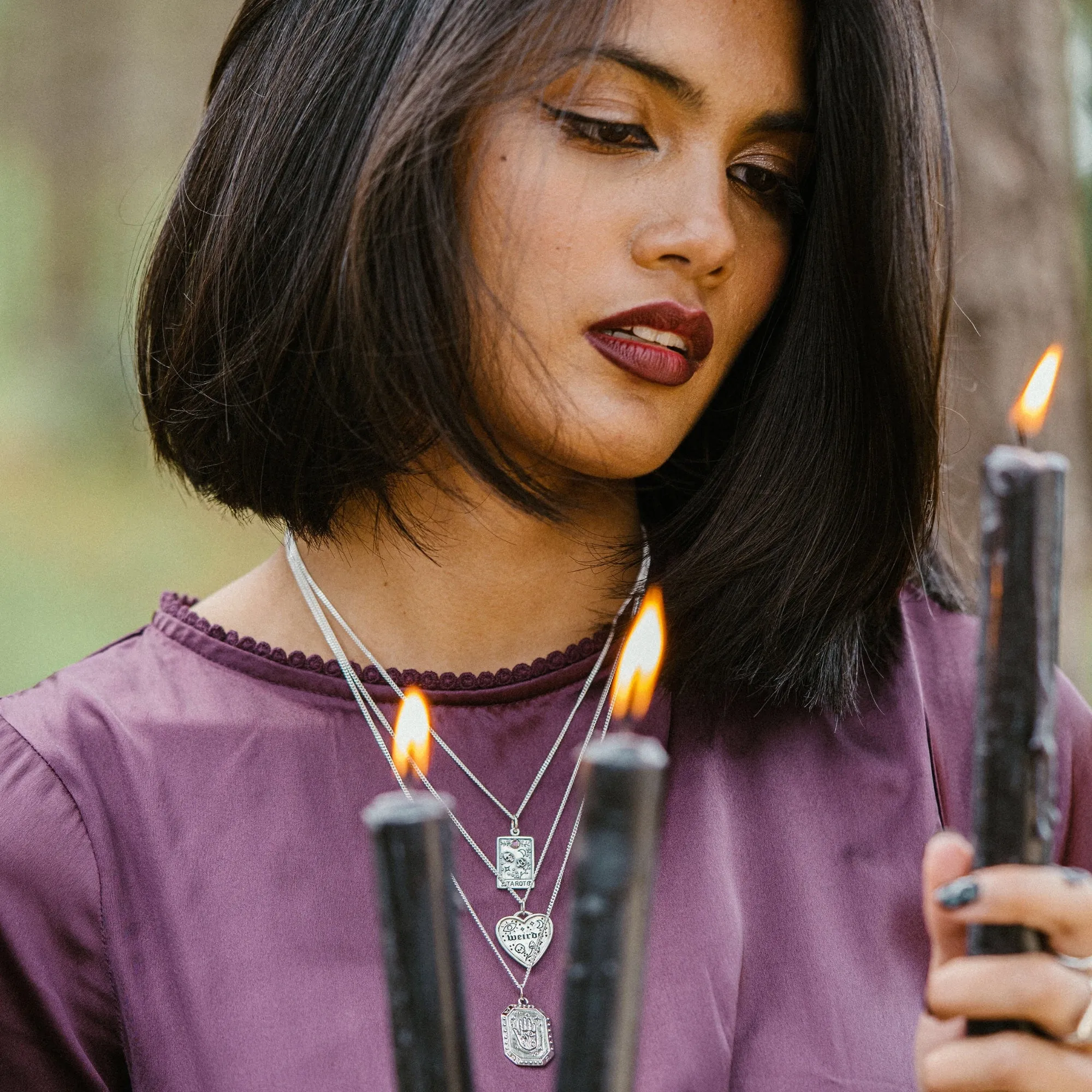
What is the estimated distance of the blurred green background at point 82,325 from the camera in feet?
26.2

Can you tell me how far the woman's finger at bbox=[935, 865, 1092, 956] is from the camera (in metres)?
0.57

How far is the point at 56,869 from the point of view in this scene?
1547mm

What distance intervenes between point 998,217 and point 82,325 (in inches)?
343

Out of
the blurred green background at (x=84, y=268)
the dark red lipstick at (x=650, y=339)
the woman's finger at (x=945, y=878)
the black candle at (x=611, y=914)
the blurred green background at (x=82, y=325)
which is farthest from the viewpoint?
the blurred green background at (x=84, y=268)

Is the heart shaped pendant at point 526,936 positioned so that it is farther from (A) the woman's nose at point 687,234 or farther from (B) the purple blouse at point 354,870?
(A) the woman's nose at point 687,234

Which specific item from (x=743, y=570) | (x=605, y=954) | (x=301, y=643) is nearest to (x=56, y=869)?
(x=301, y=643)

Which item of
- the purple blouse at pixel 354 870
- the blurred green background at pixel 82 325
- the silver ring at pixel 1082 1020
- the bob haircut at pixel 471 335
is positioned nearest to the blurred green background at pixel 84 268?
the blurred green background at pixel 82 325

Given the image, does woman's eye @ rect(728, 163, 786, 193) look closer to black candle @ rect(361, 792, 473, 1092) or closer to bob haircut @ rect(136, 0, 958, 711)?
bob haircut @ rect(136, 0, 958, 711)

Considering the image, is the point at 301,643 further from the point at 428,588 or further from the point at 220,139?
the point at 220,139

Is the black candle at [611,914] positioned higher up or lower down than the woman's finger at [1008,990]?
higher up

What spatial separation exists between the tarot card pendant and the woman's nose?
853 millimetres

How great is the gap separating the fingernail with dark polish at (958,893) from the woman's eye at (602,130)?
1.11 metres

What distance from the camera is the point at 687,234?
1.58 metres

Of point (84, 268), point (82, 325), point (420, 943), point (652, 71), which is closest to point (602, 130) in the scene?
point (652, 71)
